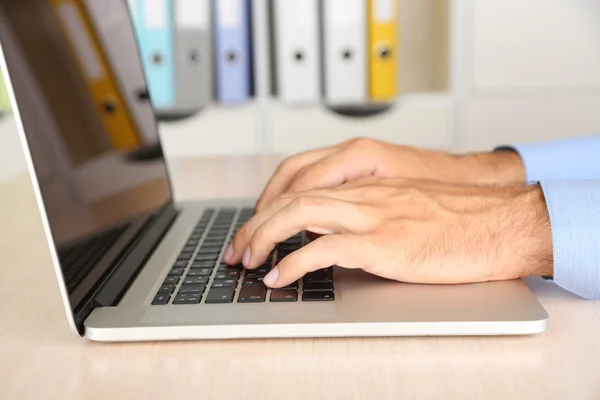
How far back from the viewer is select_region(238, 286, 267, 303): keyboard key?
24.6 inches

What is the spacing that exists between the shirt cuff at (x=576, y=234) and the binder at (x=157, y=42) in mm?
1554

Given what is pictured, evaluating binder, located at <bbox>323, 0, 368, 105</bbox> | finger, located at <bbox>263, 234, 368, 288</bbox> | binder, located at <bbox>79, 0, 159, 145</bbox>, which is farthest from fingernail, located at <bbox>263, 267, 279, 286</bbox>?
binder, located at <bbox>323, 0, 368, 105</bbox>

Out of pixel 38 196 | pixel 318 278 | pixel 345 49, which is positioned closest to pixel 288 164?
pixel 318 278

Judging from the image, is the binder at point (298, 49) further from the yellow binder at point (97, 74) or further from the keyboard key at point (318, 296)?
the keyboard key at point (318, 296)

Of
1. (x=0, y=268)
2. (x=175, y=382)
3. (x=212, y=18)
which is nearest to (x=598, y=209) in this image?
(x=175, y=382)

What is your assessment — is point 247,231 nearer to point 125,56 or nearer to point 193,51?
point 125,56

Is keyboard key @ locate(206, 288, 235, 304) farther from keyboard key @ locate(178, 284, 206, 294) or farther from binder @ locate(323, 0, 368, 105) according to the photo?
binder @ locate(323, 0, 368, 105)

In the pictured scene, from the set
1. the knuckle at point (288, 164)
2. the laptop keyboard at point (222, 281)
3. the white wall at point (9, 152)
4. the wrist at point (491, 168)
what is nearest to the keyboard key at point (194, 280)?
the laptop keyboard at point (222, 281)

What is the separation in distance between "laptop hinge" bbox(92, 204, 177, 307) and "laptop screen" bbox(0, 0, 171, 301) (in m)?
0.02

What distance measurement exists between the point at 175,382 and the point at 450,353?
0.19m

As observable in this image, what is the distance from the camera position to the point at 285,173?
34.9 inches

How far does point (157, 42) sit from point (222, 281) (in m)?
1.54

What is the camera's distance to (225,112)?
227cm

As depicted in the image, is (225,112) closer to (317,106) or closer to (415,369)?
(317,106)
